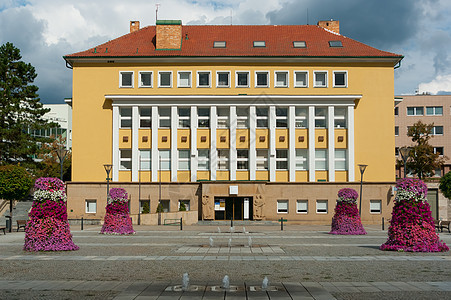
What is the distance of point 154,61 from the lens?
51.2 meters

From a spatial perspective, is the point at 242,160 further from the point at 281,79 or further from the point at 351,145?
the point at 351,145

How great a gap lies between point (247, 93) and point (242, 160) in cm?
655

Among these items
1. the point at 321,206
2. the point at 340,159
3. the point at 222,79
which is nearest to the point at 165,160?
the point at 222,79

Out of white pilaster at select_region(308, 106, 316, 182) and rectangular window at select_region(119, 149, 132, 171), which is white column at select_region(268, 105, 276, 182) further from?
rectangular window at select_region(119, 149, 132, 171)

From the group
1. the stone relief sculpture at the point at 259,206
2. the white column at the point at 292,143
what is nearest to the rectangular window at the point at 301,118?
the white column at the point at 292,143

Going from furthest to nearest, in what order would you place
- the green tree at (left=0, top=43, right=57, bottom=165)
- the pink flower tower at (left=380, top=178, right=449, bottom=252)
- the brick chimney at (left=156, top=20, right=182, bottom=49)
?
the green tree at (left=0, top=43, right=57, bottom=165) → the brick chimney at (left=156, top=20, right=182, bottom=49) → the pink flower tower at (left=380, top=178, right=449, bottom=252)

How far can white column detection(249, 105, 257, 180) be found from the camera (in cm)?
5097

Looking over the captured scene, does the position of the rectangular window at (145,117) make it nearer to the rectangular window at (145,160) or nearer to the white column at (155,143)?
the white column at (155,143)

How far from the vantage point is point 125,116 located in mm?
51875

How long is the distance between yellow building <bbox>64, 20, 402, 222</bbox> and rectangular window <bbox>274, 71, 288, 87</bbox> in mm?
145

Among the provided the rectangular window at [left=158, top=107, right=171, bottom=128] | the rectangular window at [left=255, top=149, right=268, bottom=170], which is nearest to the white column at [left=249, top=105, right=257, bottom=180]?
the rectangular window at [left=255, top=149, right=268, bottom=170]

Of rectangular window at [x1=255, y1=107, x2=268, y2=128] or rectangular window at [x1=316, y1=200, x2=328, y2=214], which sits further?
rectangular window at [x1=255, y1=107, x2=268, y2=128]

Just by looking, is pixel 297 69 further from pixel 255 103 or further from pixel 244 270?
pixel 244 270

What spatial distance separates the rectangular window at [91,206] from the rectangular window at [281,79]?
68.5 feet
